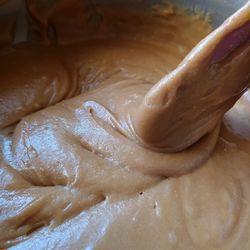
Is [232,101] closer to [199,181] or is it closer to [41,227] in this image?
[199,181]

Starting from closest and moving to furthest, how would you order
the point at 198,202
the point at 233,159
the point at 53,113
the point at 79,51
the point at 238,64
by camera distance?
the point at 238,64, the point at 198,202, the point at 233,159, the point at 53,113, the point at 79,51

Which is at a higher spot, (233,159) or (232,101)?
(232,101)

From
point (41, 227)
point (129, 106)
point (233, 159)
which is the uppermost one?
point (129, 106)

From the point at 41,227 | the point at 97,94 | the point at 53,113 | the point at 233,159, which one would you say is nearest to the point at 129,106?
the point at 97,94

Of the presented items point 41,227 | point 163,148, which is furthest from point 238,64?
point 41,227

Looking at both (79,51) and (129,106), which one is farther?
Answer: (79,51)

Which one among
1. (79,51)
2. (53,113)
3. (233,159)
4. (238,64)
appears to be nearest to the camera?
(238,64)

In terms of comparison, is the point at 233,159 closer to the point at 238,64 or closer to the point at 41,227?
the point at 238,64
